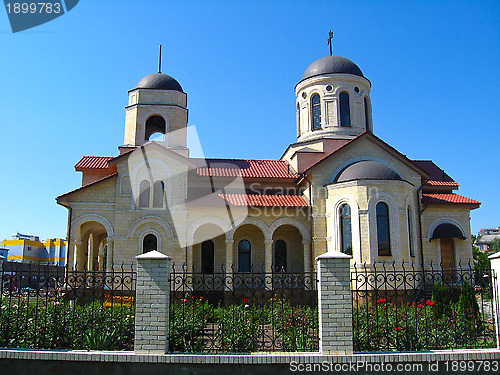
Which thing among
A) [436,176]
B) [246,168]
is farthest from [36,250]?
[436,176]

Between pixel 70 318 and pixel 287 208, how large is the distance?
35.8ft

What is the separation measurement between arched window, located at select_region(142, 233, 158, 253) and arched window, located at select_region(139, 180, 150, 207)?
3.90 ft

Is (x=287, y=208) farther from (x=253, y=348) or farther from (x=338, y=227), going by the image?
(x=253, y=348)

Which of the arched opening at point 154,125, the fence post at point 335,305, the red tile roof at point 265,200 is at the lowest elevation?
the fence post at point 335,305

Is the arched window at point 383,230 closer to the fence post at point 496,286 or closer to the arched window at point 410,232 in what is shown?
the arched window at point 410,232

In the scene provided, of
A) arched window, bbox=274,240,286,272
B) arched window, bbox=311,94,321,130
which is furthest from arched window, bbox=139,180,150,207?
arched window, bbox=311,94,321,130

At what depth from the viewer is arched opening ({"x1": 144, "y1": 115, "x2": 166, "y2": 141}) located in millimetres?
20438

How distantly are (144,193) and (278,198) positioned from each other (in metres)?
5.40

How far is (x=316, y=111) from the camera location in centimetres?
2097

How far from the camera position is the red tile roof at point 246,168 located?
1975 cm

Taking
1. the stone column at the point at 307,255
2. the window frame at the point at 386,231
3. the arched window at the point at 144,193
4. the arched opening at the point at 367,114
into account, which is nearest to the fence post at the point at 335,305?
the window frame at the point at 386,231

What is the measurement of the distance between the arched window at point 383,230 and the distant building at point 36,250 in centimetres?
5097

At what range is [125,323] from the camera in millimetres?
7551

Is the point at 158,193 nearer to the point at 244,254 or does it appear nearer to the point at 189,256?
the point at 189,256
